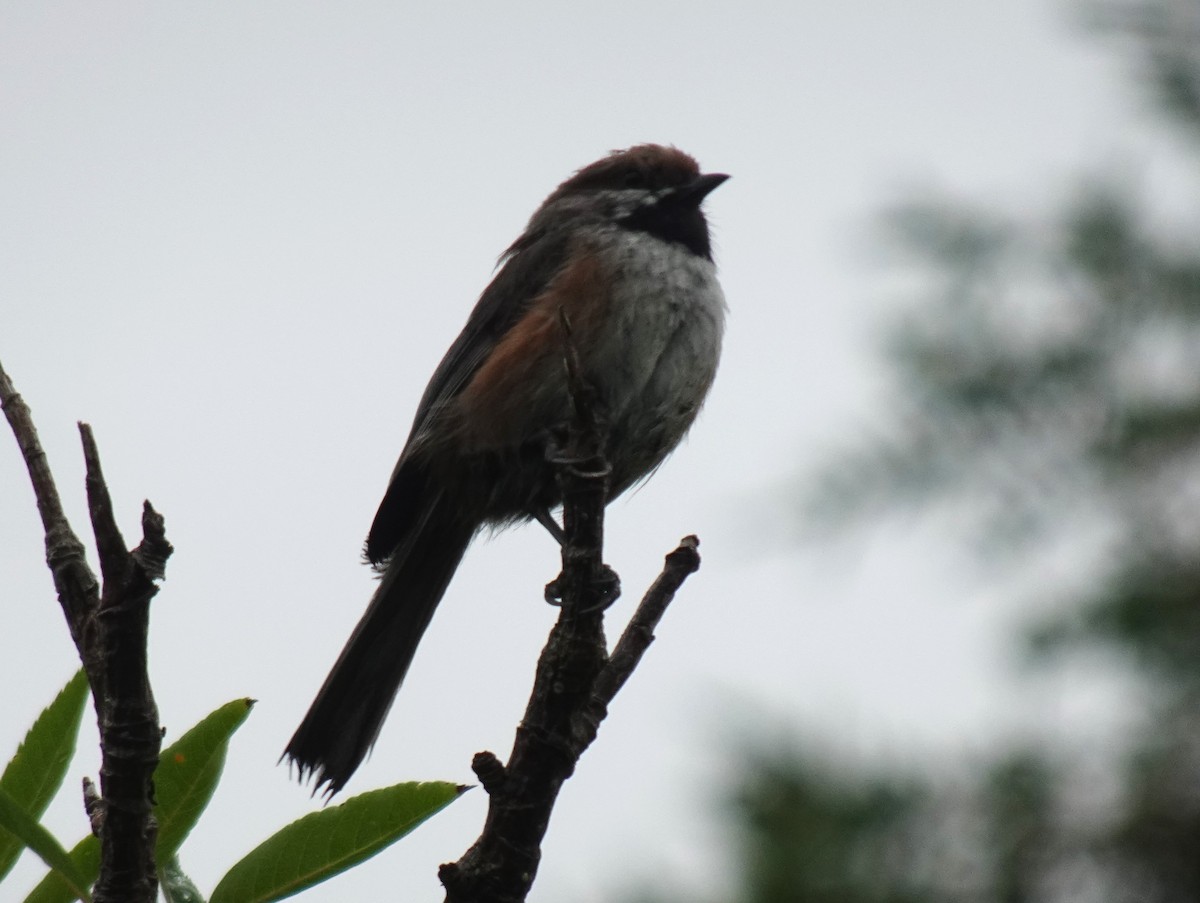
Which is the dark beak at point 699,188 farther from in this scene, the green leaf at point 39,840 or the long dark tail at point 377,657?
the green leaf at point 39,840

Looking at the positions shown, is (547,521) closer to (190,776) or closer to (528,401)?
(528,401)

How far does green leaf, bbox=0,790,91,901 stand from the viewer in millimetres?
2029

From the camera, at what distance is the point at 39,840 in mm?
2057

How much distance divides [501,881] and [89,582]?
39.1 inches

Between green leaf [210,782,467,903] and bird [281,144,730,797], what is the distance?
88.3 inches

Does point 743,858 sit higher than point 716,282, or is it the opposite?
→ point 716,282

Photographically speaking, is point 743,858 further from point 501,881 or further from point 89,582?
point 89,582

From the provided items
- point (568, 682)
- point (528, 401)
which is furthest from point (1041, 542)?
point (528, 401)

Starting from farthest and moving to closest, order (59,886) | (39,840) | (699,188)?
(699,188), (59,886), (39,840)

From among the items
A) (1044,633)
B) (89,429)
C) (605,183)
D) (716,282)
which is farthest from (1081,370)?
(605,183)

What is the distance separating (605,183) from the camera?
613cm

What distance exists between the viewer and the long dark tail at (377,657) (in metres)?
4.43

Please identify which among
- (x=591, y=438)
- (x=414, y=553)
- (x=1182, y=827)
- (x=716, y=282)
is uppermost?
(x=716, y=282)

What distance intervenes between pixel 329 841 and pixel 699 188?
413cm
